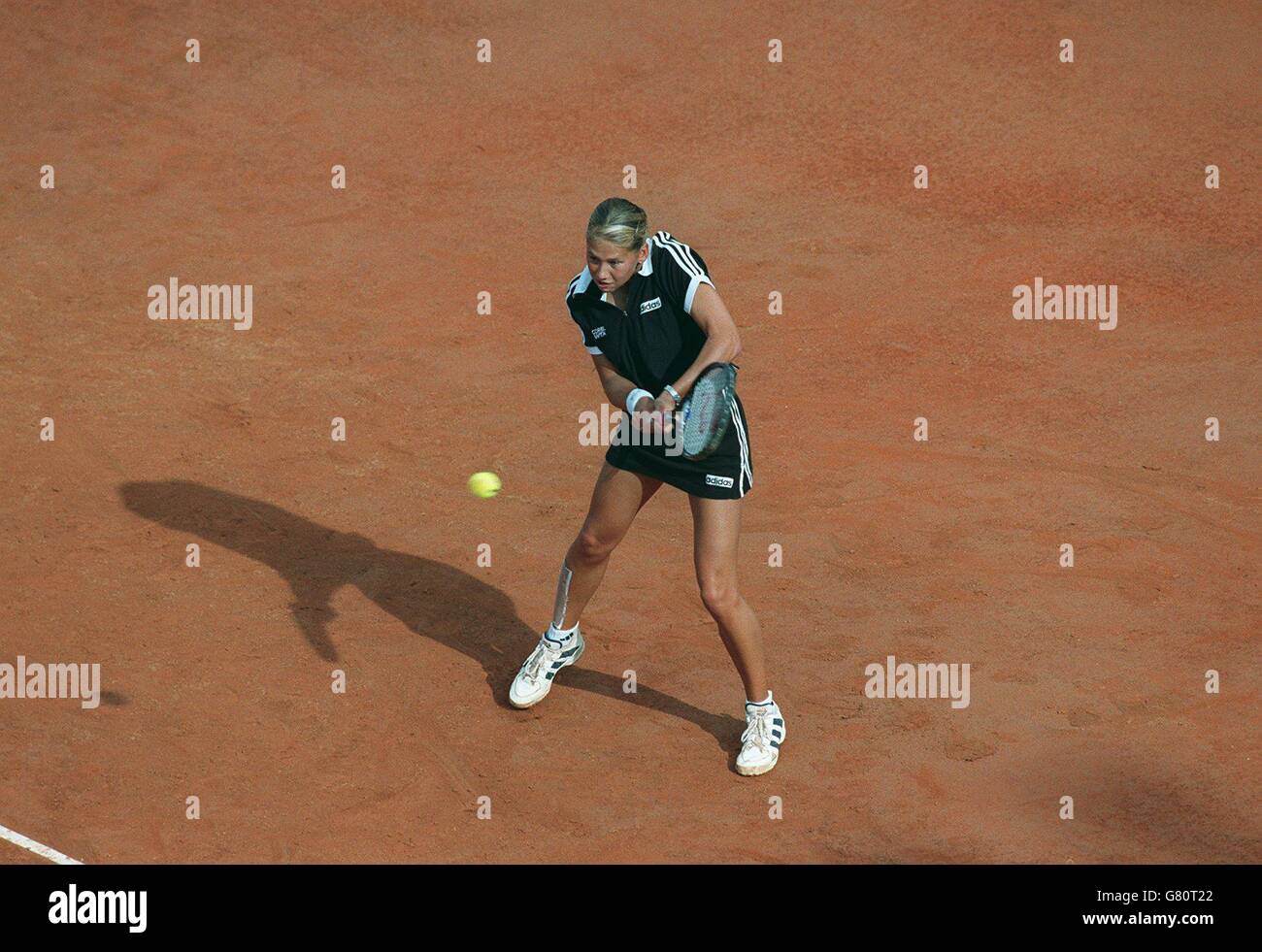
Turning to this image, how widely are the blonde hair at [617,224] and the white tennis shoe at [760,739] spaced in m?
2.21

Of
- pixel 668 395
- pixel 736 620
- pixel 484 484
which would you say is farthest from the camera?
pixel 484 484

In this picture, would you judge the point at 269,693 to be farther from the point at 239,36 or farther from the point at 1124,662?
the point at 239,36

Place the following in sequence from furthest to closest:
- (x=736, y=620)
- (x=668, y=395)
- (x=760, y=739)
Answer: (x=760, y=739) → (x=736, y=620) → (x=668, y=395)

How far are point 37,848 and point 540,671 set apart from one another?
7.85ft

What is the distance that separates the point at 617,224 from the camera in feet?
19.6

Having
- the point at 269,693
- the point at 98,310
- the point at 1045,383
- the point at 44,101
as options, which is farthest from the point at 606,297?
the point at 44,101

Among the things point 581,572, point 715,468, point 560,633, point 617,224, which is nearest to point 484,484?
point 560,633

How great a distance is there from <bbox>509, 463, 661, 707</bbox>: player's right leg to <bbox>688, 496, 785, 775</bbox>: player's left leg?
333 mm

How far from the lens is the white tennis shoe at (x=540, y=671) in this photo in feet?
23.6

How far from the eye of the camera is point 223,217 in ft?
40.6

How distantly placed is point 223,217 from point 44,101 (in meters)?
3.10

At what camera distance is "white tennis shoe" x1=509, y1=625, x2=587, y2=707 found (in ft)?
23.6

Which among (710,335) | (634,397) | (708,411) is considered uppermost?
(710,335)

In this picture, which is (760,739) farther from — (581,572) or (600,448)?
(600,448)
